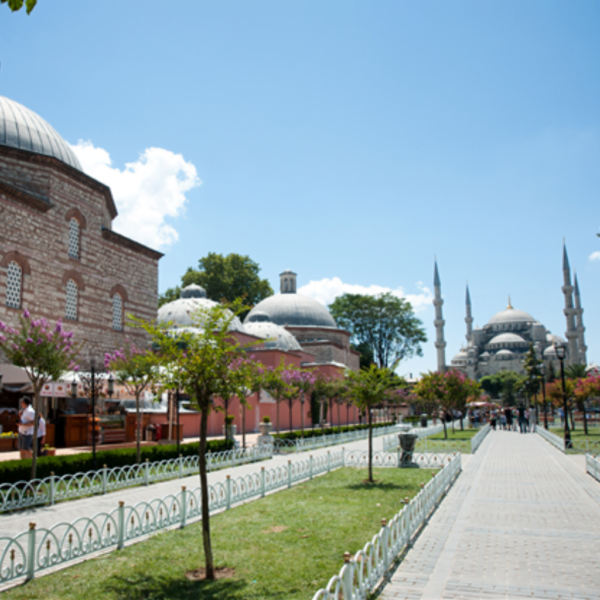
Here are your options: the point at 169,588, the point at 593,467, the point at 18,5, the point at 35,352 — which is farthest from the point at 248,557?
the point at 593,467

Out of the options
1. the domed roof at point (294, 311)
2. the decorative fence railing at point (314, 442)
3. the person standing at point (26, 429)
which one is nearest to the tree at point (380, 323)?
the domed roof at point (294, 311)

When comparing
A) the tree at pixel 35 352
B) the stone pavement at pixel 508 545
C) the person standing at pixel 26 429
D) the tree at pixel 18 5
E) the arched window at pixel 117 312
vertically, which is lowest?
the stone pavement at pixel 508 545

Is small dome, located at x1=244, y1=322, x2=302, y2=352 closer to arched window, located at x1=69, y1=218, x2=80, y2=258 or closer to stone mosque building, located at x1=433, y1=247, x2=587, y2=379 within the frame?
arched window, located at x1=69, y1=218, x2=80, y2=258

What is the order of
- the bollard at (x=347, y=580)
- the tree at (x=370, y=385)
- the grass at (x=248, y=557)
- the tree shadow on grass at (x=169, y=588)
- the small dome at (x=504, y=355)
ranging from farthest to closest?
the small dome at (x=504, y=355) < the tree at (x=370, y=385) < the grass at (x=248, y=557) < the tree shadow on grass at (x=169, y=588) < the bollard at (x=347, y=580)

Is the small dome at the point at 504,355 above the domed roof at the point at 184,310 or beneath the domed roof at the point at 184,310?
beneath

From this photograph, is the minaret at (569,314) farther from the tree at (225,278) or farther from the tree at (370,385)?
the tree at (370,385)

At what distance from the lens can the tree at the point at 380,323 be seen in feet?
182

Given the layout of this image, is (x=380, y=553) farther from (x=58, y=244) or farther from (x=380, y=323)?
(x=380, y=323)

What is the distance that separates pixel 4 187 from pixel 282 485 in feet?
42.9

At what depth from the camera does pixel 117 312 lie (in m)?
22.1

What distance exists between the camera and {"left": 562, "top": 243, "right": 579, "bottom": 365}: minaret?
6496cm

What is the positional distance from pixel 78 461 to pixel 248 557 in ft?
22.4

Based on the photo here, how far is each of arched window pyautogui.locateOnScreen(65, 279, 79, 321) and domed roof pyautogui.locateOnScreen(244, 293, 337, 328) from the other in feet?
82.9

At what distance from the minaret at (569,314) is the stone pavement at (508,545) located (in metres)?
59.8
